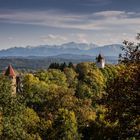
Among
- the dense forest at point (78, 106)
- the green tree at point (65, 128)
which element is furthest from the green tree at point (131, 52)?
the green tree at point (65, 128)

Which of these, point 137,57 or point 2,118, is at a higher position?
point 137,57

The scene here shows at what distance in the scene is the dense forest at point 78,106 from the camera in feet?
64.7

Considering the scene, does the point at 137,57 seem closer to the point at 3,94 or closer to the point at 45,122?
the point at 3,94

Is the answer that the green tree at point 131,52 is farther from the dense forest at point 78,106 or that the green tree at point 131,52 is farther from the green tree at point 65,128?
the green tree at point 65,128

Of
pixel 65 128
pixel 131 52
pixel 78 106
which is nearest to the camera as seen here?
pixel 131 52

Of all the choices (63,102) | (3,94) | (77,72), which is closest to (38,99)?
(63,102)

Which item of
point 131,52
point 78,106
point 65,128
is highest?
point 131,52

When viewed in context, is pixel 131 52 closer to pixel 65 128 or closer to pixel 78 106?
pixel 65 128

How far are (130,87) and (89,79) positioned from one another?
118096 mm

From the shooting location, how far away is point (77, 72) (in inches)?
5974

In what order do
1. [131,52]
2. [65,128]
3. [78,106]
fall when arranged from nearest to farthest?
1. [131,52]
2. [65,128]
3. [78,106]

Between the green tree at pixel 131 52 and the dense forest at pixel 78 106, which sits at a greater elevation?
the green tree at pixel 131 52

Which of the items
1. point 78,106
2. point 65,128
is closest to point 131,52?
point 65,128

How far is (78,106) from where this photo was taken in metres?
89.6
